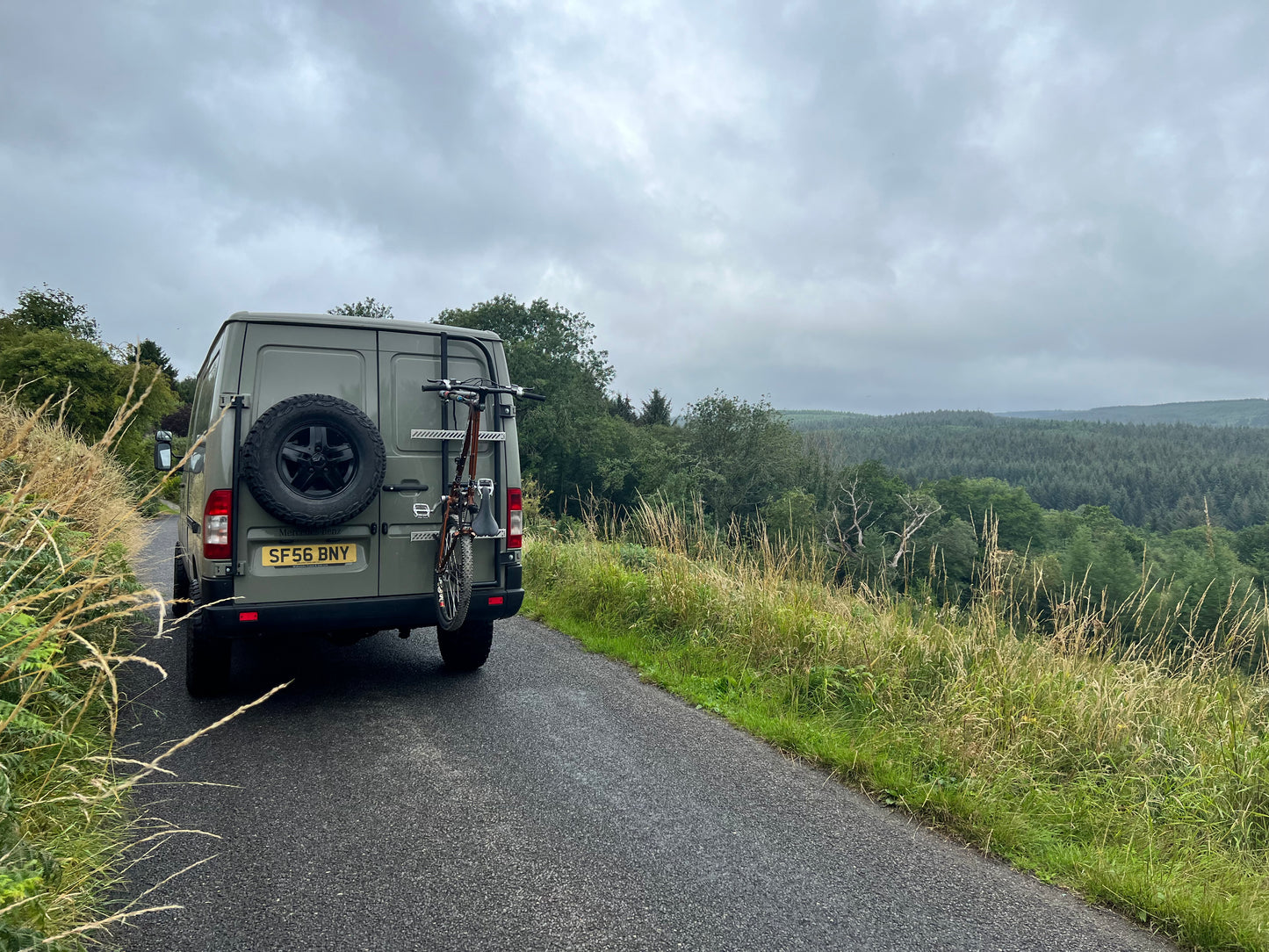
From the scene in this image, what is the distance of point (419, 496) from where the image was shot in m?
4.75

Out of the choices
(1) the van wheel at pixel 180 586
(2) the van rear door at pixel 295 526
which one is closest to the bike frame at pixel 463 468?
(2) the van rear door at pixel 295 526

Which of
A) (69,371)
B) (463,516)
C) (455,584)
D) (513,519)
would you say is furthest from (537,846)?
(69,371)

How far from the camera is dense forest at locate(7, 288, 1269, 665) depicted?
18.2ft

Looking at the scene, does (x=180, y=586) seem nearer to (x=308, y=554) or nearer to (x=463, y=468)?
(x=308, y=554)

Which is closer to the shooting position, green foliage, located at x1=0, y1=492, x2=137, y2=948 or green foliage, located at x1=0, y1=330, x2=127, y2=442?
green foliage, located at x1=0, y1=492, x2=137, y2=948

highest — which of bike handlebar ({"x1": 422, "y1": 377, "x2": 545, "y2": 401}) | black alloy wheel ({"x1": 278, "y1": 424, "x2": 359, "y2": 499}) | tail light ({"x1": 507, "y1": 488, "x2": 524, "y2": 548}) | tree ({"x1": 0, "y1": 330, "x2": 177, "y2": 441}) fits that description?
tree ({"x1": 0, "y1": 330, "x2": 177, "y2": 441})

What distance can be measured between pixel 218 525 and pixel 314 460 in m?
0.64

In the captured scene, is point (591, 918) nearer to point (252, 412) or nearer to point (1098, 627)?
point (252, 412)

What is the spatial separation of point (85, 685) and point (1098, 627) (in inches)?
256

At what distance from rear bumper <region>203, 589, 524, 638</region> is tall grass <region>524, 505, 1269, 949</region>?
4.55 ft

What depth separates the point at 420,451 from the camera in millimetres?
4773

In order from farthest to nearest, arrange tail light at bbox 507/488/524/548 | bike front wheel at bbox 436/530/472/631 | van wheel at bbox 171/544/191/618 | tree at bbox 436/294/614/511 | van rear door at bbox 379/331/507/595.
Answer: tree at bbox 436/294/614/511 → van wheel at bbox 171/544/191/618 → tail light at bbox 507/488/524/548 → van rear door at bbox 379/331/507/595 → bike front wheel at bbox 436/530/472/631

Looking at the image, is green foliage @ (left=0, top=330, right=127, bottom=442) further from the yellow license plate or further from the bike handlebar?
the bike handlebar

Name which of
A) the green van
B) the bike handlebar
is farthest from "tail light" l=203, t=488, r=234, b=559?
the bike handlebar
